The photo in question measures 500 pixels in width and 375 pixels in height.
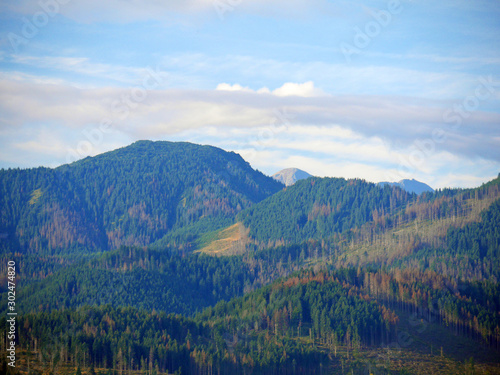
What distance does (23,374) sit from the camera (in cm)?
17225


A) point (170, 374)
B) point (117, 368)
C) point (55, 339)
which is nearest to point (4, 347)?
point (55, 339)

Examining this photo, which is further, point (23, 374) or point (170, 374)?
point (170, 374)

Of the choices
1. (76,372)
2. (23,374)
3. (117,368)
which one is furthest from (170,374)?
(23,374)

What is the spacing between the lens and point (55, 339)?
7771 inches

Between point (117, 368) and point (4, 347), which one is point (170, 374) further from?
point (4, 347)

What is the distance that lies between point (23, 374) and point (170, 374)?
146ft

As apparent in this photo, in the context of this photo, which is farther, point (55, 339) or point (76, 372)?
point (55, 339)

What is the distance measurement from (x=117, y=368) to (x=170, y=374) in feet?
51.6

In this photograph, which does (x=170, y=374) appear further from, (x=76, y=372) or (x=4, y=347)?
(x=4, y=347)

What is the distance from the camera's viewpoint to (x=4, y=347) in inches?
7505

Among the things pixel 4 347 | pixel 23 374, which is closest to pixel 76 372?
pixel 23 374

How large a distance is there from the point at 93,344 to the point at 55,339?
11124 millimetres

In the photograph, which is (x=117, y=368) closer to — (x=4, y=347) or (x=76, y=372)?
(x=76, y=372)

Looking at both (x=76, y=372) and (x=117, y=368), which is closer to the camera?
(x=76, y=372)
